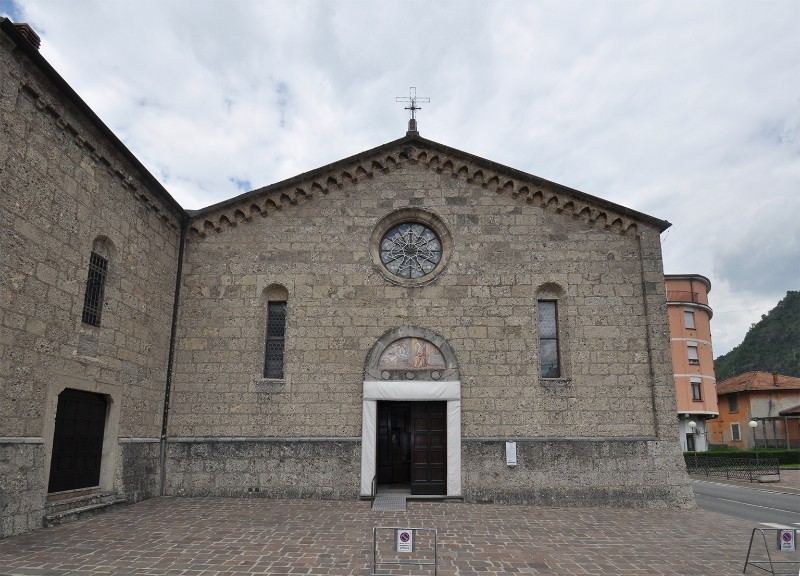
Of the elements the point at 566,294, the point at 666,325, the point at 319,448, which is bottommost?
the point at 319,448

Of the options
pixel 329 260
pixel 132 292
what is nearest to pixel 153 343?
pixel 132 292

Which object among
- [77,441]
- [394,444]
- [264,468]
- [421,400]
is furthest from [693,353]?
[77,441]

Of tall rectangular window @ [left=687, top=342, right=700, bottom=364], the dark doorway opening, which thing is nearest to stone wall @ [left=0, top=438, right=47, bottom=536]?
the dark doorway opening

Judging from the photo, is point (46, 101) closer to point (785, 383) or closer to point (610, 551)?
point (610, 551)

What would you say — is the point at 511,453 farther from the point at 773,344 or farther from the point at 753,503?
the point at 773,344

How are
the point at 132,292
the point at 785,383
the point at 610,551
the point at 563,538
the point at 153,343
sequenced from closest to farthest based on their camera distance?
the point at 610,551 → the point at 563,538 → the point at 132,292 → the point at 153,343 → the point at 785,383

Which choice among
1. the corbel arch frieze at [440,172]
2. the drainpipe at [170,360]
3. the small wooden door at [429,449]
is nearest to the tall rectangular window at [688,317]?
the corbel arch frieze at [440,172]

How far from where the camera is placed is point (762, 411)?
147ft

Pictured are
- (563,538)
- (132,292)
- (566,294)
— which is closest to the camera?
(563,538)

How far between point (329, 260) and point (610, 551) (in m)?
9.79

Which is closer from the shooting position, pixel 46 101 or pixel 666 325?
pixel 46 101

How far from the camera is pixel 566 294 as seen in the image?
14727mm

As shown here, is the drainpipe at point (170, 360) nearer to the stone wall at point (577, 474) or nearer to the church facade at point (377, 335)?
the church facade at point (377, 335)

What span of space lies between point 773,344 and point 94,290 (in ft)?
256
